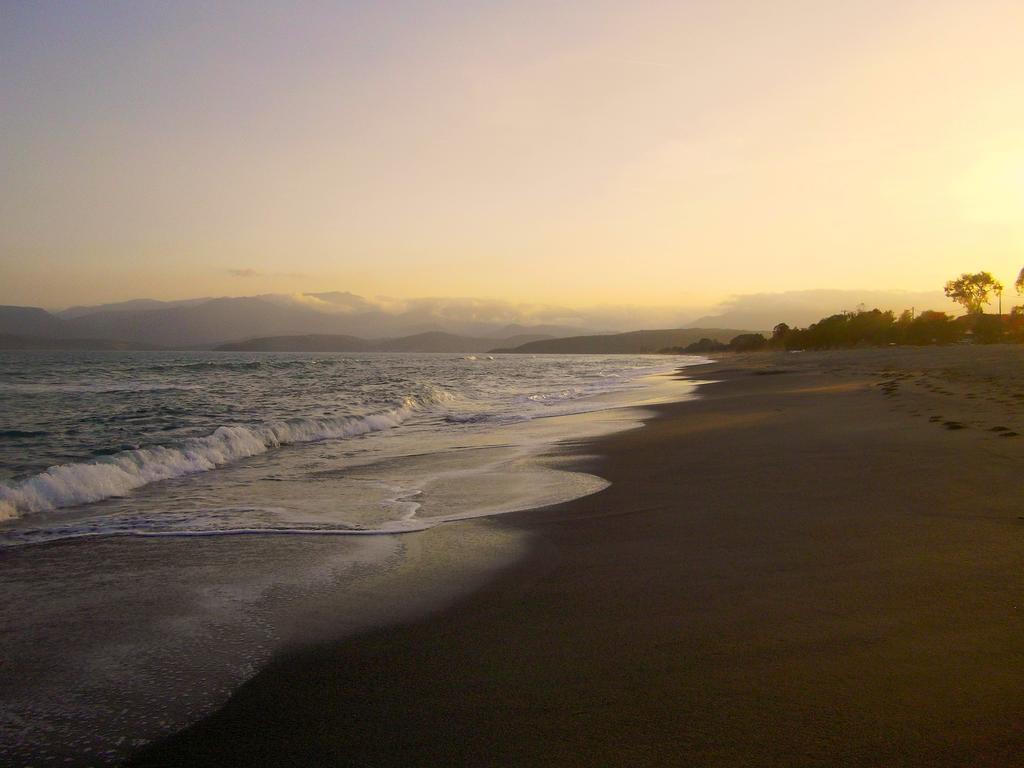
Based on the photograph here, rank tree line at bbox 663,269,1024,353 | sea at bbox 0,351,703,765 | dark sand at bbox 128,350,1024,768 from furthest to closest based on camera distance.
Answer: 1. tree line at bbox 663,269,1024,353
2. sea at bbox 0,351,703,765
3. dark sand at bbox 128,350,1024,768

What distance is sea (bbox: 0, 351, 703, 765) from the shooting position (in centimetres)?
342

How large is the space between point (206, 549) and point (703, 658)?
15.4ft

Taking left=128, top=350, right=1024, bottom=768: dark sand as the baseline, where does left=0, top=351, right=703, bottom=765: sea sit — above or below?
below

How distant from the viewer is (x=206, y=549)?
20.5 feet

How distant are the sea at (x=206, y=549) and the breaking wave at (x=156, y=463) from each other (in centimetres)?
3

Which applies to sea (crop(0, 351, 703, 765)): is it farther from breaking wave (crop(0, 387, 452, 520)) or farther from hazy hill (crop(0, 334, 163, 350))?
hazy hill (crop(0, 334, 163, 350))

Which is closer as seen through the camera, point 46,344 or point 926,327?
point 926,327

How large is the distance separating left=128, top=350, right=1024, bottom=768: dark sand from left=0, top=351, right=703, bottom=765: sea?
0.40 m

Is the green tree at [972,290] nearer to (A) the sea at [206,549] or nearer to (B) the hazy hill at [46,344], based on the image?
(A) the sea at [206,549]

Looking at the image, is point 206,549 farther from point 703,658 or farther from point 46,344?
point 46,344

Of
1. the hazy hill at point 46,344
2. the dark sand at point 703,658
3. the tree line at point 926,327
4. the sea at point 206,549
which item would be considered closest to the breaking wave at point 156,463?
the sea at point 206,549

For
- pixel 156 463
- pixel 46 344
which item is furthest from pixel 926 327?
pixel 46 344

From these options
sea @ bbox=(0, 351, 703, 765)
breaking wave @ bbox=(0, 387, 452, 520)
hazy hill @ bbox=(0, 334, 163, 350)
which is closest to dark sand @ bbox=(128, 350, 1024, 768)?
sea @ bbox=(0, 351, 703, 765)

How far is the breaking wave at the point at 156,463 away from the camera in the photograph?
8.36m
